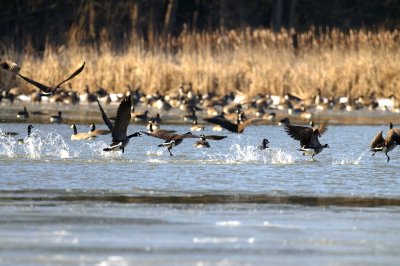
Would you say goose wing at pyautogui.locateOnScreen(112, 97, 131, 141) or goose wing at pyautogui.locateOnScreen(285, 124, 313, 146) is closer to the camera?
goose wing at pyautogui.locateOnScreen(112, 97, 131, 141)

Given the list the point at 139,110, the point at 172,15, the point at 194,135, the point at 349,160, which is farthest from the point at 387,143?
the point at 172,15

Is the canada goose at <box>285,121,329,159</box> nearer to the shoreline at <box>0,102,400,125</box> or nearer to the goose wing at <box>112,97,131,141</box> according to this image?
the goose wing at <box>112,97,131,141</box>

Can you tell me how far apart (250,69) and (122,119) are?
61.5 ft

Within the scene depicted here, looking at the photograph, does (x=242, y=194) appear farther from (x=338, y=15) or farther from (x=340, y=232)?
(x=338, y=15)

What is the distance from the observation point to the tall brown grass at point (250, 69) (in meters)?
32.3

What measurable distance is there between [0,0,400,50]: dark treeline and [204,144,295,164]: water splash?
1330 inches

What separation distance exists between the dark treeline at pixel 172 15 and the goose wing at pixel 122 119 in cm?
3567

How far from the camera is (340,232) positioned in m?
9.84

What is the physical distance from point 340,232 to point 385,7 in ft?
150

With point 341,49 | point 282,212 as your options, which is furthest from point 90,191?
point 341,49

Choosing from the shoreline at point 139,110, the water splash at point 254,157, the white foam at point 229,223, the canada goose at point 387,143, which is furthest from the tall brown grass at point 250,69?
the white foam at point 229,223

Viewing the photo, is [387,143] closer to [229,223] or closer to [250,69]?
[229,223]

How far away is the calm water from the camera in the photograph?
886 cm

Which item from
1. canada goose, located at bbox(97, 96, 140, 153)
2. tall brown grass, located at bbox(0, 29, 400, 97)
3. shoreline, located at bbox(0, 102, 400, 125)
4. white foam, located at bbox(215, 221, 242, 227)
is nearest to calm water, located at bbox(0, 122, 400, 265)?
white foam, located at bbox(215, 221, 242, 227)
